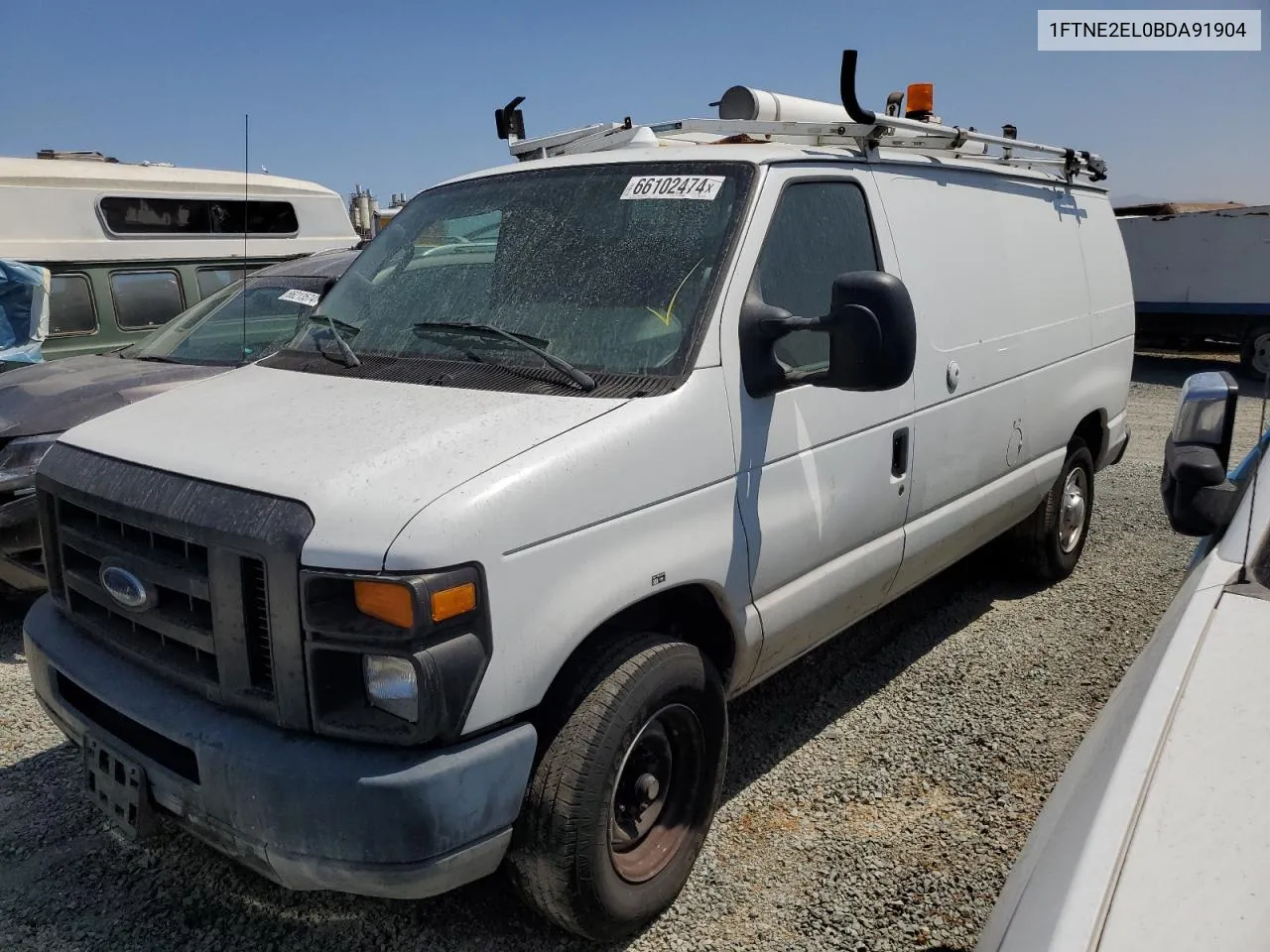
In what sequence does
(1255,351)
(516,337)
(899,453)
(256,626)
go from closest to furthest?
(256,626)
(516,337)
(899,453)
(1255,351)

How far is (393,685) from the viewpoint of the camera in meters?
2.21

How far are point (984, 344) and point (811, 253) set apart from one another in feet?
4.02

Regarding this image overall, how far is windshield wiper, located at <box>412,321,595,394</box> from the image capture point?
277 centimetres

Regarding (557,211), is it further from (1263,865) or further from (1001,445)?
(1263,865)

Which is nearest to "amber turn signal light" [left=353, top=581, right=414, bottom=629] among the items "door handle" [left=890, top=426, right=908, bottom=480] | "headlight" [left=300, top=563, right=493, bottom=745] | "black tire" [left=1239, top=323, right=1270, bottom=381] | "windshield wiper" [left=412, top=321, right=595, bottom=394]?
"headlight" [left=300, top=563, right=493, bottom=745]

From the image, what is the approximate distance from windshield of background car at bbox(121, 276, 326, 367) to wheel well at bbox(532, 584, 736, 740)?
376 centimetres

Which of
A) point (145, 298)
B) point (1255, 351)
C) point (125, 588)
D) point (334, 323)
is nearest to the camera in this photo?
point (125, 588)

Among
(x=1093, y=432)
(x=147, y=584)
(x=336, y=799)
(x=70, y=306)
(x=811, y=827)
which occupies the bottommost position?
(x=811, y=827)

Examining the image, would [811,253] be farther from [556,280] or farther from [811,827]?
[811,827]

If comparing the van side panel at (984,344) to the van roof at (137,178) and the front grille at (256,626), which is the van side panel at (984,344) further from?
the van roof at (137,178)

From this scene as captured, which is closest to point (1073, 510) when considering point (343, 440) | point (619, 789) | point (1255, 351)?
point (619, 789)

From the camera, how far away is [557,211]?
3.37 m

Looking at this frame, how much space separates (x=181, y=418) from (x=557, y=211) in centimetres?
137

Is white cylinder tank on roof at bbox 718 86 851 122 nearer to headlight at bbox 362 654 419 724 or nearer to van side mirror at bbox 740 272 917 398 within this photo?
van side mirror at bbox 740 272 917 398
